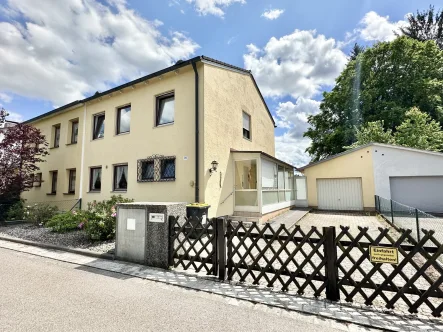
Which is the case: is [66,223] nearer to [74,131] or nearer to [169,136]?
[169,136]

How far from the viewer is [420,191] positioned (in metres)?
13.6

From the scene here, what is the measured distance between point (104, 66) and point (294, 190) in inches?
589

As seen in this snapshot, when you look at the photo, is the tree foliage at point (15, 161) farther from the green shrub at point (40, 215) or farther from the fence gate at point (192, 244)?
the fence gate at point (192, 244)

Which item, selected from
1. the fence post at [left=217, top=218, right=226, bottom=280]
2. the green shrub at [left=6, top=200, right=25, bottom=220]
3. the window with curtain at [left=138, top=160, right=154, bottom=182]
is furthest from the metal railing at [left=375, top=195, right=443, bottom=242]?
the green shrub at [left=6, top=200, right=25, bottom=220]

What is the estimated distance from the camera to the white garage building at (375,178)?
1341 centimetres

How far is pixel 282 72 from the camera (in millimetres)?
16672

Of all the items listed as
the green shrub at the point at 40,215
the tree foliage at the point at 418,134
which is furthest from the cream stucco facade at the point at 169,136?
the tree foliage at the point at 418,134

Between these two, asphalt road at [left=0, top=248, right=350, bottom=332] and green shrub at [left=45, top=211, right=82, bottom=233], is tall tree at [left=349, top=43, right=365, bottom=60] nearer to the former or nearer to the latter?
green shrub at [left=45, top=211, right=82, bottom=233]

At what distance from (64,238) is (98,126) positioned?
23.9ft

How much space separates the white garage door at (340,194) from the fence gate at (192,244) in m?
14.0

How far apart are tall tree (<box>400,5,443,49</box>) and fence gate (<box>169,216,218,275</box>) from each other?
3664 centimetres

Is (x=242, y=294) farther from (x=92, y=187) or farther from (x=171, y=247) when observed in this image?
(x=92, y=187)

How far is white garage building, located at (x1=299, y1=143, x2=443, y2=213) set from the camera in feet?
44.0

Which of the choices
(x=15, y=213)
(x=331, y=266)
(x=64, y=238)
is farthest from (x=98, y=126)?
(x=331, y=266)
